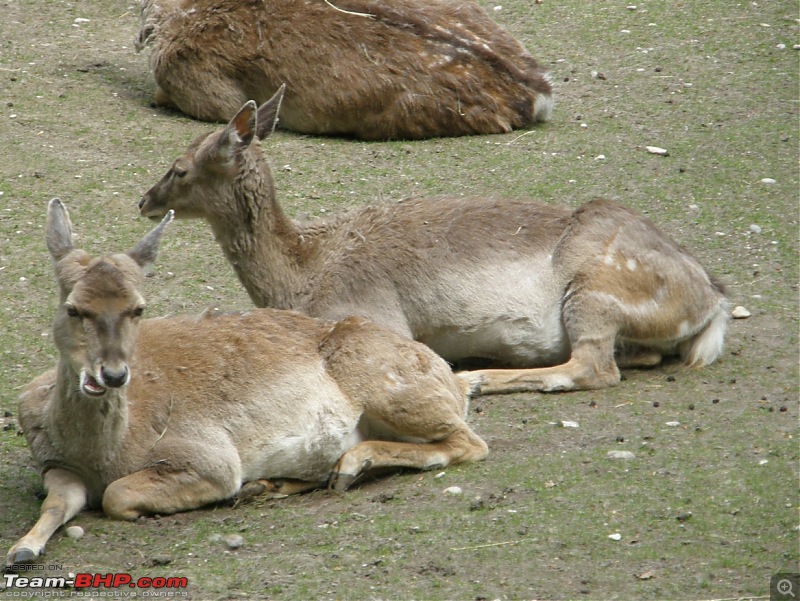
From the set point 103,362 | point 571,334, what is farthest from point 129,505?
point 571,334

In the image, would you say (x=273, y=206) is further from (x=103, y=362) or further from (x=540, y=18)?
(x=540, y=18)

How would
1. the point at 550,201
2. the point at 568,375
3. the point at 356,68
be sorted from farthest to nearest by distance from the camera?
the point at 356,68
the point at 550,201
the point at 568,375

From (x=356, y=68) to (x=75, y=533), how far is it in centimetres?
611

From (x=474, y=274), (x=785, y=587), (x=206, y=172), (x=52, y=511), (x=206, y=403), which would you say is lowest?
(x=52, y=511)

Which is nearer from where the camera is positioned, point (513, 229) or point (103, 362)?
point (103, 362)

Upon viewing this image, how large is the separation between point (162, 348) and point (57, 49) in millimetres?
6940

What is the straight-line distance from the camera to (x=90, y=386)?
5164 millimetres

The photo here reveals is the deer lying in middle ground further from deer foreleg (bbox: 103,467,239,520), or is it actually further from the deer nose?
the deer nose

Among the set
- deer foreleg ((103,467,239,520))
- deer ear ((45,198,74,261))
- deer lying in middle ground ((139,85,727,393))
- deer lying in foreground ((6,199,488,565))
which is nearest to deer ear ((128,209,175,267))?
deer lying in foreground ((6,199,488,565))

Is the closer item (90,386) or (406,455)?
(90,386)

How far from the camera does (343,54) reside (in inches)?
418

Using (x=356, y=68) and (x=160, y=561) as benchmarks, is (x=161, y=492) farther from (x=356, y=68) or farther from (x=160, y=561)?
(x=356, y=68)

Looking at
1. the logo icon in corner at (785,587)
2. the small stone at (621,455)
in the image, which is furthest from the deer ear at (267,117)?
the logo icon in corner at (785,587)

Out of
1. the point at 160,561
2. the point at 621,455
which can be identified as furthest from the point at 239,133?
the point at 160,561
